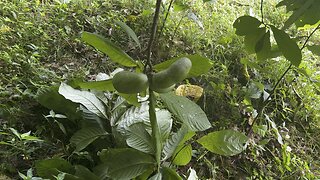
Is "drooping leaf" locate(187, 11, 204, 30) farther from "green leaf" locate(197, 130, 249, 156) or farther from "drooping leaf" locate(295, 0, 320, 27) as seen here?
"drooping leaf" locate(295, 0, 320, 27)

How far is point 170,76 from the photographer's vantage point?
0.75 m

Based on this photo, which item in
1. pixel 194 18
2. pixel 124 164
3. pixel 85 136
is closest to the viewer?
pixel 124 164

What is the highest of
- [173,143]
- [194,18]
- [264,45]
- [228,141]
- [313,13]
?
[313,13]

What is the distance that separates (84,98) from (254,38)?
0.78 metres

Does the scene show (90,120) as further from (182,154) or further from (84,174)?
(182,154)

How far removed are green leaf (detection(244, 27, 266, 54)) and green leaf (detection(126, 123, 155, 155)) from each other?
20.1 inches

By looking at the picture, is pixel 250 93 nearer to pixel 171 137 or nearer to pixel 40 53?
pixel 171 137

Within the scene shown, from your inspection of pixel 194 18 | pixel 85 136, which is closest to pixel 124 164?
pixel 85 136

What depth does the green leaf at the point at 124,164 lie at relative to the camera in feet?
4.23

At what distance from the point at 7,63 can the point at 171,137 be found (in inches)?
31.0

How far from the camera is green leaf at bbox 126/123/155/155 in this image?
1.36 metres

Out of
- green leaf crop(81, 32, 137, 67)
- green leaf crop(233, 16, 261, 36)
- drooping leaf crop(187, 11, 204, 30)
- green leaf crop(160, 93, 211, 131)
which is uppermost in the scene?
green leaf crop(233, 16, 261, 36)

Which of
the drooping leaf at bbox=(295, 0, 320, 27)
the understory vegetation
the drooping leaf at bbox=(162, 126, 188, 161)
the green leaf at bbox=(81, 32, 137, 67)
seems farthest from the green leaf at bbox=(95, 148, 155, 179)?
the drooping leaf at bbox=(295, 0, 320, 27)

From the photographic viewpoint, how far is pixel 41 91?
1578mm
